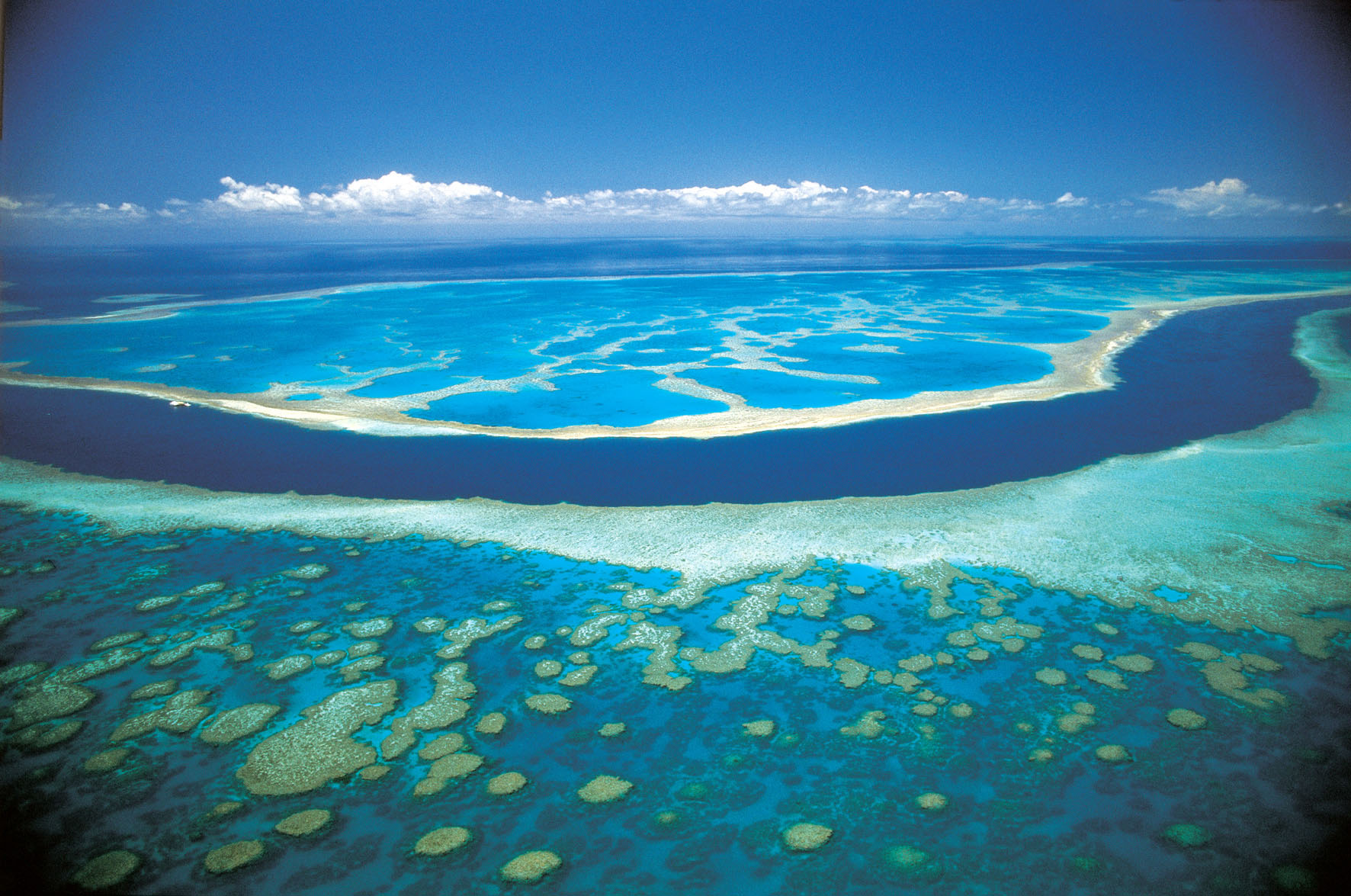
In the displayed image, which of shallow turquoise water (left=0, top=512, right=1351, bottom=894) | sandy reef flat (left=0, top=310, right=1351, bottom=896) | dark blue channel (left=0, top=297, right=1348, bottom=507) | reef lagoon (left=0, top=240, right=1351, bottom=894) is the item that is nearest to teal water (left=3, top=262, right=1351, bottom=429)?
reef lagoon (left=0, top=240, right=1351, bottom=894)

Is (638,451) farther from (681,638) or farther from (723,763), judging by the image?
(723,763)

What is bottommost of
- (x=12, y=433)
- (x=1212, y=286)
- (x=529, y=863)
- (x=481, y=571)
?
(x=529, y=863)

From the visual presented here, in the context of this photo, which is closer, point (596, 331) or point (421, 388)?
point (421, 388)

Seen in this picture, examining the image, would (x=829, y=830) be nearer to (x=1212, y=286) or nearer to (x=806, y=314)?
(x=806, y=314)

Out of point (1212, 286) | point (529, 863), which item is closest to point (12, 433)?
point (529, 863)

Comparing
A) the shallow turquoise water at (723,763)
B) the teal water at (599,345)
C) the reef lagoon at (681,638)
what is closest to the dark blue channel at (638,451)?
the reef lagoon at (681,638)

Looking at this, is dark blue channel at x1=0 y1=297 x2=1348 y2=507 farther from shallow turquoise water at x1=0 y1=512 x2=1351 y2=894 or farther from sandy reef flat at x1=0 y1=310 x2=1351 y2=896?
shallow turquoise water at x1=0 y1=512 x2=1351 y2=894

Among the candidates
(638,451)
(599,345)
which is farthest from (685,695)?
(599,345)
